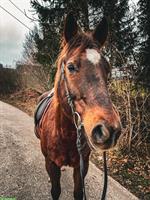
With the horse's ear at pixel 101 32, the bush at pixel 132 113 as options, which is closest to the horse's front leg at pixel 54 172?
the horse's ear at pixel 101 32

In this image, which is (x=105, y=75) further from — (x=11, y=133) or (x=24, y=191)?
(x=11, y=133)

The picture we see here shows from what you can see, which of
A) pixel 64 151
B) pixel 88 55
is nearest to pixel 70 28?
pixel 88 55

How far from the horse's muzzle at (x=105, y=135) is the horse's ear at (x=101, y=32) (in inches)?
43.9

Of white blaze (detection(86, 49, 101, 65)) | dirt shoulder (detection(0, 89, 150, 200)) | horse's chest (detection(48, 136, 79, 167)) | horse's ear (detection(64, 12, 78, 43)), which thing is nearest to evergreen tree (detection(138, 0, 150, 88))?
dirt shoulder (detection(0, 89, 150, 200))

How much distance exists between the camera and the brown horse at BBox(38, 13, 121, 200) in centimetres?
217

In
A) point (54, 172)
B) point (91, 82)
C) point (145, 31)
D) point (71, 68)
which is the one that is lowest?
point (54, 172)

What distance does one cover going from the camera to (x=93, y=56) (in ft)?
8.45

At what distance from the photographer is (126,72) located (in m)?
7.29

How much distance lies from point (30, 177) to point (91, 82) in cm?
362

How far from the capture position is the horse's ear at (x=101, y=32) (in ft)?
9.72

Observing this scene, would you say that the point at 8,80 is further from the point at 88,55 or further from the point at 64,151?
the point at 88,55

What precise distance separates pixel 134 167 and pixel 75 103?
4591 mm

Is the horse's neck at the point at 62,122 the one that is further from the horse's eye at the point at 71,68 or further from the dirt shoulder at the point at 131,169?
the dirt shoulder at the point at 131,169

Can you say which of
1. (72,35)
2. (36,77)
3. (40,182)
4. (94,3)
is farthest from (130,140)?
(36,77)
